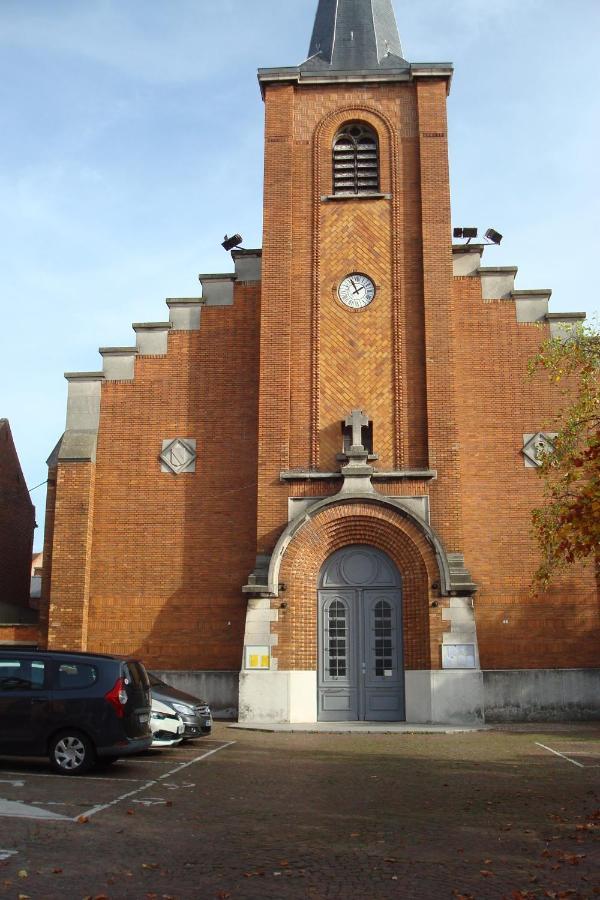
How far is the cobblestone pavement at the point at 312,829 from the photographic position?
669 centimetres

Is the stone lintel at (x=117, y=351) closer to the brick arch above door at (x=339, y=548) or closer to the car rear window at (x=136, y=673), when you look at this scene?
the brick arch above door at (x=339, y=548)

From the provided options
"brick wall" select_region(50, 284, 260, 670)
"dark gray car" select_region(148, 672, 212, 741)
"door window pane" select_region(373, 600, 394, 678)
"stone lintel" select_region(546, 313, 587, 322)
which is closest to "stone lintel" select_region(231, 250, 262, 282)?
"brick wall" select_region(50, 284, 260, 670)

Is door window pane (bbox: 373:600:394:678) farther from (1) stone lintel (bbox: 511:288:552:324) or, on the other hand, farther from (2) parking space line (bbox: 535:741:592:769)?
(1) stone lintel (bbox: 511:288:552:324)

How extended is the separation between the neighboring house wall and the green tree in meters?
14.0

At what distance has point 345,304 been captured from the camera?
72.0 ft

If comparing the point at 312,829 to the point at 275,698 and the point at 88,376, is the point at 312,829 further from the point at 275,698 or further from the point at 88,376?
the point at 88,376

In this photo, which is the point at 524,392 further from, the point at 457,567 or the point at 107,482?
the point at 107,482

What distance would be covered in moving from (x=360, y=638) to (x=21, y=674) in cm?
939

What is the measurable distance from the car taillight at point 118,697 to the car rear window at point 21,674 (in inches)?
37.5

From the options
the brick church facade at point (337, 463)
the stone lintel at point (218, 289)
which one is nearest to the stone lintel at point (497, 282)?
the brick church facade at point (337, 463)

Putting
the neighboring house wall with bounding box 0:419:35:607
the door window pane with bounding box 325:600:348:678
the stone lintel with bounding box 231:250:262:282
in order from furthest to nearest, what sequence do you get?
the neighboring house wall with bounding box 0:419:35:607, the stone lintel with bounding box 231:250:262:282, the door window pane with bounding box 325:600:348:678

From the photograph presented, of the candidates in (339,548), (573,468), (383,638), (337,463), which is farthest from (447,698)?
(573,468)

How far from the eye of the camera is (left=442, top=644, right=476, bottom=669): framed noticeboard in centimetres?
1877

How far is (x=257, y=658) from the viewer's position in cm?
1916
